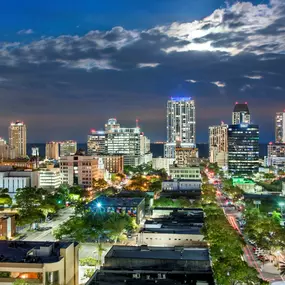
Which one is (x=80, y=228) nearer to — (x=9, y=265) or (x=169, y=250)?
(x=169, y=250)

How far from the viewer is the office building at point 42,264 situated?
87.7 ft

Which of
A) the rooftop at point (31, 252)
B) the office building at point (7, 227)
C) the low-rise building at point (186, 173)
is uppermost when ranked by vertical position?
the low-rise building at point (186, 173)

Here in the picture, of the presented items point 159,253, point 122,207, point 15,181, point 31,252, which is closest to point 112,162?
point 15,181

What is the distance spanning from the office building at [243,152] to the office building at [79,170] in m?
50.6

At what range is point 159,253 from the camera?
3256 centimetres

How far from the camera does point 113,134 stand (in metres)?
177

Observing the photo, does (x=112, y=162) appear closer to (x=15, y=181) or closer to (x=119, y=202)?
(x=15, y=181)

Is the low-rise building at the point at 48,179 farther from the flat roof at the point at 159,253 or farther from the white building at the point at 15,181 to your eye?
the flat roof at the point at 159,253

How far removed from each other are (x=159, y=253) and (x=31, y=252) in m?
8.77

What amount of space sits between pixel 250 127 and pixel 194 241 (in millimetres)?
107870

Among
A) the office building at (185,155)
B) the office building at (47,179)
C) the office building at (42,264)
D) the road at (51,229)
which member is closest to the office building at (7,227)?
the road at (51,229)

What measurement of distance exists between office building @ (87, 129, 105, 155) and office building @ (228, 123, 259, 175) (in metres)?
55.6

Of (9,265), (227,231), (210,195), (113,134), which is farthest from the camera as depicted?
(113,134)

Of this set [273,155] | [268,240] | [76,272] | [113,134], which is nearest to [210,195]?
[268,240]
